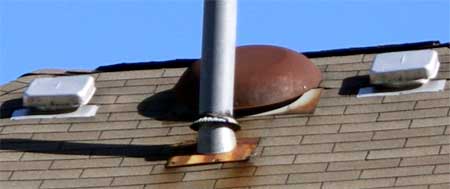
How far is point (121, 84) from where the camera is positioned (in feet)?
35.1

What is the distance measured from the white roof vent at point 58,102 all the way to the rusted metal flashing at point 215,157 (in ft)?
3.78

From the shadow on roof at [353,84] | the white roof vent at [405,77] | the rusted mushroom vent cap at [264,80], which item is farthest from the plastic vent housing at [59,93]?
the white roof vent at [405,77]

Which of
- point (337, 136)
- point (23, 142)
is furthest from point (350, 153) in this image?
point (23, 142)

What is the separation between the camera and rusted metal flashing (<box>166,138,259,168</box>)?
918 cm

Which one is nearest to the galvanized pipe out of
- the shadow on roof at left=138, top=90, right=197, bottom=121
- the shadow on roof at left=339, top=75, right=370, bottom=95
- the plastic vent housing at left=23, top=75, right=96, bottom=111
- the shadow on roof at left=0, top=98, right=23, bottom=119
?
the shadow on roof at left=138, top=90, right=197, bottom=121

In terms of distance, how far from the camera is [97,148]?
9656 mm

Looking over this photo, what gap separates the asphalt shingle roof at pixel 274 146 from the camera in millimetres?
8727

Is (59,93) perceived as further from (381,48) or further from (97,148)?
(381,48)

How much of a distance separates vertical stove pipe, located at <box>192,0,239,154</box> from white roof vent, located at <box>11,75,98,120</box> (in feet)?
3.72

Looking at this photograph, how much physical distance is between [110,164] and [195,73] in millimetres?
1063

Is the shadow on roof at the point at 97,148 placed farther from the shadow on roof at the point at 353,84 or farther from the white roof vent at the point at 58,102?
the shadow on roof at the point at 353,84

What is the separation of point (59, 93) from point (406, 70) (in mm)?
2452

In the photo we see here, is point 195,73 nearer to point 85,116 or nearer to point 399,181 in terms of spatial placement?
point 85,116

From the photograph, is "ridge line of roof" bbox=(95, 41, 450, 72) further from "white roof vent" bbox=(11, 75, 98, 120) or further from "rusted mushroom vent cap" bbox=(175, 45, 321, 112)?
"white roof vent" bbox=(11, 75, 98, 120)
